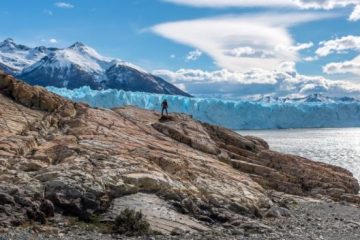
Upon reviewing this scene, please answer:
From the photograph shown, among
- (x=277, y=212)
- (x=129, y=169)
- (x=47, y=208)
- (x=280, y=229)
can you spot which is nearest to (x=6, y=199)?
(x=47, y=208)

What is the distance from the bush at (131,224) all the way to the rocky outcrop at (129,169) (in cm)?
74

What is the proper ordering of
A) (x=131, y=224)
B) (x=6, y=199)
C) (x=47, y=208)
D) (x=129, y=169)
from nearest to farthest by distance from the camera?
(x=131, y=224), (x=6, y=199), (x=47, y=208), (x=129, y=169)

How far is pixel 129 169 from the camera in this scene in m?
28.6

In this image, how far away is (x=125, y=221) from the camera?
23297 millimetres

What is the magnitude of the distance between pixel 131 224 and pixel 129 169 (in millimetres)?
5939

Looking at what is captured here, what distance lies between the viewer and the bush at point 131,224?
22.8 m

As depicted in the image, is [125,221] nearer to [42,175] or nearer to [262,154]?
[42,175]

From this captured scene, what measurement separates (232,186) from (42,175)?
11.6 metres

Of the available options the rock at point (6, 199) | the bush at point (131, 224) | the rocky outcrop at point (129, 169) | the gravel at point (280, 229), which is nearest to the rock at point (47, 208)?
the rocky outcrop at point (129, 169)

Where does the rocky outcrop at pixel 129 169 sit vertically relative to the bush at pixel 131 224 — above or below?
above

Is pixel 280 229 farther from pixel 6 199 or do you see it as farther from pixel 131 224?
pixel 6 199

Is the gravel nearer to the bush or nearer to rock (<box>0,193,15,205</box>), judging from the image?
the bush

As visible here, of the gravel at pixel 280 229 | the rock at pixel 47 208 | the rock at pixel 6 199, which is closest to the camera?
the gravel at pixel 280 229

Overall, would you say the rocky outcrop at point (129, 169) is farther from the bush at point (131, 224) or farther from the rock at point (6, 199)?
the bush at point (131, 224)
